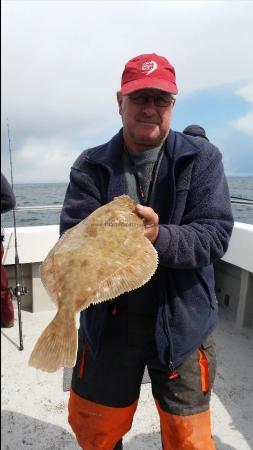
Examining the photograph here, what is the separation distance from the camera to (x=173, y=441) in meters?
2.28

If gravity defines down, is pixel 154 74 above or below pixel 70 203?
above

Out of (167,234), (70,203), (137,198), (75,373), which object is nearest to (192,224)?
(167,234)

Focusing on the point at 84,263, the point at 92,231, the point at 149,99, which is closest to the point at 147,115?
the point at 149,99

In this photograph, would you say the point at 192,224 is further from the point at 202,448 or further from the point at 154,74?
the point at 202,448

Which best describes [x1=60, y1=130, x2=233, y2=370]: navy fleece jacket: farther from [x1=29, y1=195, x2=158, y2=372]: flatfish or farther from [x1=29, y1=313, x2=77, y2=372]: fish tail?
[x1=29, y1=313, x2=77, y2=372]: fish tail

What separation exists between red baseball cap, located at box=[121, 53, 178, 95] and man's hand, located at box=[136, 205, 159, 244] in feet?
2.54

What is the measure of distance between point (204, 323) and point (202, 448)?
736 mm

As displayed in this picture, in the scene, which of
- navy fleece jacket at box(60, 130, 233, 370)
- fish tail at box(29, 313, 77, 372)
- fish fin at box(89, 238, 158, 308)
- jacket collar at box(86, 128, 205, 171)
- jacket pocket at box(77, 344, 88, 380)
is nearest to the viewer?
fish tail at box(29, 313, 77, 372)

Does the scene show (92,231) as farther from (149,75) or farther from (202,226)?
(149,75)

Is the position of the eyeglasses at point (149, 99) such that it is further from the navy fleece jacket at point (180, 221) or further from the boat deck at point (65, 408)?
the boat deck at point (65, 408)

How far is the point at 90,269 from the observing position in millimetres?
1790

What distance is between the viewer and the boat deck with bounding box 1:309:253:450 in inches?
124

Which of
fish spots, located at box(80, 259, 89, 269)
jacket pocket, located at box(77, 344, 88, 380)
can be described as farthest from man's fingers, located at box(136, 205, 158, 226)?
jacket pocket, located at box(77, 344, 88, 380)

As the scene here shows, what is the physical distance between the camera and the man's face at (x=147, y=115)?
2264 millimetres
